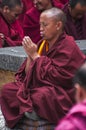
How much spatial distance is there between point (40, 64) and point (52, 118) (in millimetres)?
537

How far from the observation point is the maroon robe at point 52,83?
208 inches

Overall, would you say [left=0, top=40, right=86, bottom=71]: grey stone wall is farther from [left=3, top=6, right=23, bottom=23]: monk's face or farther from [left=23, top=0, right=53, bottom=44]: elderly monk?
[left=23, top=0, right=53, bottom=44]: elderly monk

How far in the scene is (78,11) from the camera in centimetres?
827

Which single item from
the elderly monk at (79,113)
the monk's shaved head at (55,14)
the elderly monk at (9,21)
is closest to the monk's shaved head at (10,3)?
the elderly monk at (9,21)

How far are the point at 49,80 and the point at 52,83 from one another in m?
0.04

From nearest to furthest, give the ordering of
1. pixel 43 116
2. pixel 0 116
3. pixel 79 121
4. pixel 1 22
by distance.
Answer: pixel 79 121
pixel 43 116
pixel 0 116
pixel 1 22

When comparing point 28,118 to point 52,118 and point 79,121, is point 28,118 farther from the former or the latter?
point 79,121

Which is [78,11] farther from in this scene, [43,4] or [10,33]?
[10,33]

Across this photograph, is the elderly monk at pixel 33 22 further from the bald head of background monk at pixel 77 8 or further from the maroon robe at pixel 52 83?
the maroon robe at pixel 52 83

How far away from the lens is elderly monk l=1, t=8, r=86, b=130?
5.30 metres

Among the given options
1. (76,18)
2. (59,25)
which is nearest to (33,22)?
(76,18)

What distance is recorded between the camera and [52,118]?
533 centimetres

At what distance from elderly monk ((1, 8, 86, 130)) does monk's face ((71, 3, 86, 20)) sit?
273 centimetres

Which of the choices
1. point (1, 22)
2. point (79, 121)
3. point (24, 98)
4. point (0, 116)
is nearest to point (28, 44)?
point (24, 98)
